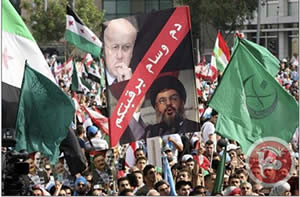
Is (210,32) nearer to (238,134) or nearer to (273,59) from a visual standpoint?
(273,59)

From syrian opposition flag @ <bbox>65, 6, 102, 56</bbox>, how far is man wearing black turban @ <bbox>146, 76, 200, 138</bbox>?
6.87 m

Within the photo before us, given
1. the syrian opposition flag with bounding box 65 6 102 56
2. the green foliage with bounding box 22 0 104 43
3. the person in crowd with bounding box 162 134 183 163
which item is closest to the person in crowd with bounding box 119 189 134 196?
the person in crowd with bounding box 162 134 183 163

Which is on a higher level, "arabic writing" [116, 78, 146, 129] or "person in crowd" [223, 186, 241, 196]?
"arabic writing" [116, 78, 146, 129]


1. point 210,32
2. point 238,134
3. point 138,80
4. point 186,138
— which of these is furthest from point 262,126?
point 210,32

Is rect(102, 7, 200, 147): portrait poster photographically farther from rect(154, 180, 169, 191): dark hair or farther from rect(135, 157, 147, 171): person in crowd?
rect(154, 180, 169, 191): dark hair

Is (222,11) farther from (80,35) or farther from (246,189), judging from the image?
(246,189)

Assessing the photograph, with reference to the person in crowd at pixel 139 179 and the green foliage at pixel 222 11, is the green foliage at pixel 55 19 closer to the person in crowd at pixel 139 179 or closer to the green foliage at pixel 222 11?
the green foliage at pixel 222 11

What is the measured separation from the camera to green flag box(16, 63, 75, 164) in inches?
391

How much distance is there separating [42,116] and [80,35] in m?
7.72

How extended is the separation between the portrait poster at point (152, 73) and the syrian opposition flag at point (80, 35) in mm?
6704

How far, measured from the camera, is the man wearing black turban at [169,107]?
1049cm

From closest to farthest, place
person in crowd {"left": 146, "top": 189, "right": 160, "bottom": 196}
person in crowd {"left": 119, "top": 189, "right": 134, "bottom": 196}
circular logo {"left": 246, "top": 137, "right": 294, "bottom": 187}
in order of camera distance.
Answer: person in crowd {"left": 146, "top": 189, "right": 160, "bottom": 196} < person in crowd {"left": 119, "top": 189, "right": 134, "bottom": 196} < circular logo {"left": 246, "top": 137, "right": 294, "bottom": 187}

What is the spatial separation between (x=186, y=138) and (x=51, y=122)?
143 inches

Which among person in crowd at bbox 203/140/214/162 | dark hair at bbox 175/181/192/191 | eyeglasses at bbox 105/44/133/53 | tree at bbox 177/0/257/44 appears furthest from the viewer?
tree at bbox 177/0/257/44
